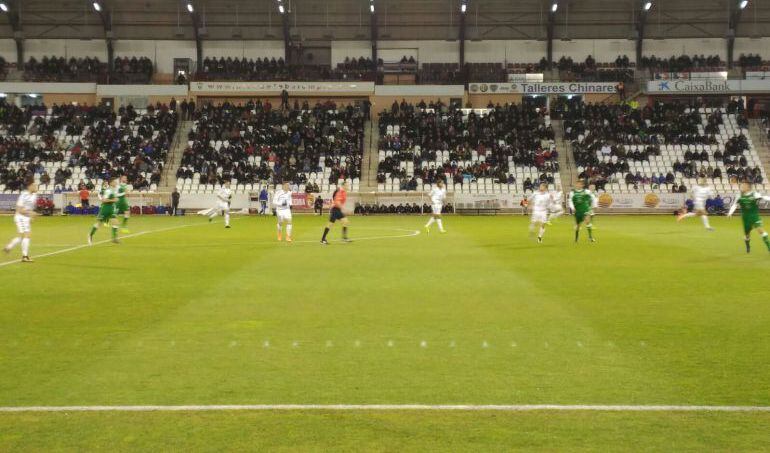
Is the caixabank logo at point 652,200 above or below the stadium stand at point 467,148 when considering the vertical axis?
below

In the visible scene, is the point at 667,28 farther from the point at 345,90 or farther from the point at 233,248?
the point at 233,248

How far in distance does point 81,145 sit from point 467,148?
96.0ft

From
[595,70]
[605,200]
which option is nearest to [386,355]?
[605,200]

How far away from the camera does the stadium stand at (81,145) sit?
186 ft

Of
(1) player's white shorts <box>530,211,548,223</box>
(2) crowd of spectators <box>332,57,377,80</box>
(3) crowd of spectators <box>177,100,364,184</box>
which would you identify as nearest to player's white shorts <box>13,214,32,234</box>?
(1) player's white shorts <box>530,211,548,223</box>

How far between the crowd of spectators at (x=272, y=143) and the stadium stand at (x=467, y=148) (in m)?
2.82

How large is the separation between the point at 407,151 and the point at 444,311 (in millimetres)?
48474

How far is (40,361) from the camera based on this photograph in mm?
9156

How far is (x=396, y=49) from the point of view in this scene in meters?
68.9

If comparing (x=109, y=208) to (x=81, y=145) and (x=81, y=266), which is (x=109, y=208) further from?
(x=81, y=145)

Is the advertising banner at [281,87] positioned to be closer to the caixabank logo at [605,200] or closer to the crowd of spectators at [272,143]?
the crowd of spectators at [272,143]

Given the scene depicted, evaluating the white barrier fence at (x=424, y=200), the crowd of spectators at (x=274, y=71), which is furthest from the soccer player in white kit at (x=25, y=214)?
the crowd of spectators at (x=274, y=71)

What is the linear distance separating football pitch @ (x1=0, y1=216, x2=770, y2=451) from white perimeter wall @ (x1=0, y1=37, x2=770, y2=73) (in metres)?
51.4

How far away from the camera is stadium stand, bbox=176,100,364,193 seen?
186ft
